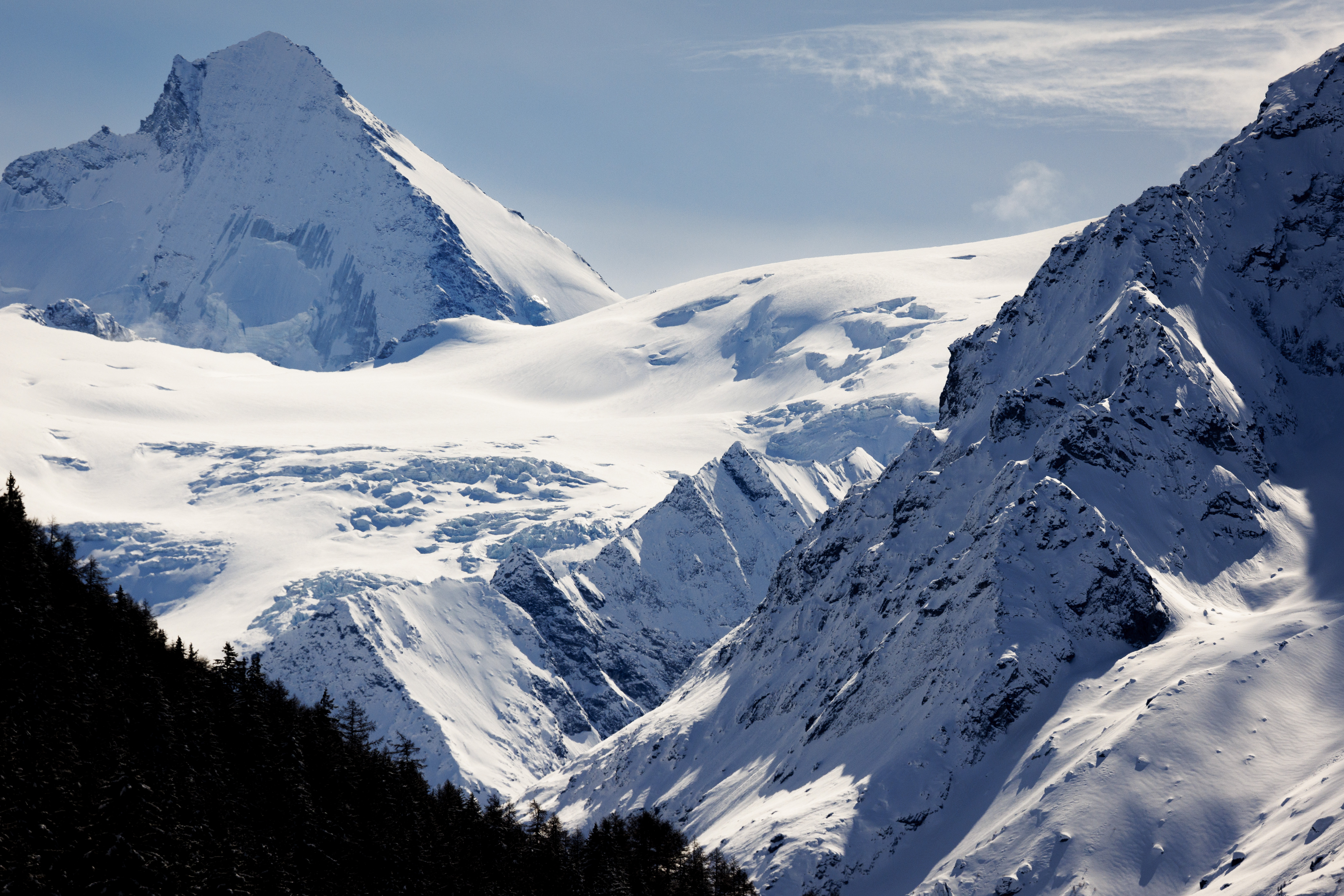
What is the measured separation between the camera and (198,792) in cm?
9500

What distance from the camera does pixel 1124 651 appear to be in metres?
151

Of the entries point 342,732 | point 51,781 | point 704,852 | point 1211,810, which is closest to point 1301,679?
point 1211,810

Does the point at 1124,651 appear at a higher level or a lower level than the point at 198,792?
lower

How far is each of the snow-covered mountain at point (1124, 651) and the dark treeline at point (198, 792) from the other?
81.8 ft

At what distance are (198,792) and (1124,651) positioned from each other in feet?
335

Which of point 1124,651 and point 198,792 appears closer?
point 198,792

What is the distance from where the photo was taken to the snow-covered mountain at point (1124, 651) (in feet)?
406

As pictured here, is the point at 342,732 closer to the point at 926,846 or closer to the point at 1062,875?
the point at 926,846

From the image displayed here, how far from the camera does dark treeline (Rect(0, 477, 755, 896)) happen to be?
7881cm

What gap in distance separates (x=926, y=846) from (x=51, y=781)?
8984 centimetres

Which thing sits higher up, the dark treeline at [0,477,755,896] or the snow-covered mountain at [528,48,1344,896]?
the dark treeline at [0,477,755,896]

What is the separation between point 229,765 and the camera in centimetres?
10569

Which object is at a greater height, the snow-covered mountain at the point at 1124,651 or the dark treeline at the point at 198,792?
the dark treeline at the point at 198,792

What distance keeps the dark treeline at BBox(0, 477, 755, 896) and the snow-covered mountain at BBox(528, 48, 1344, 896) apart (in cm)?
2492
